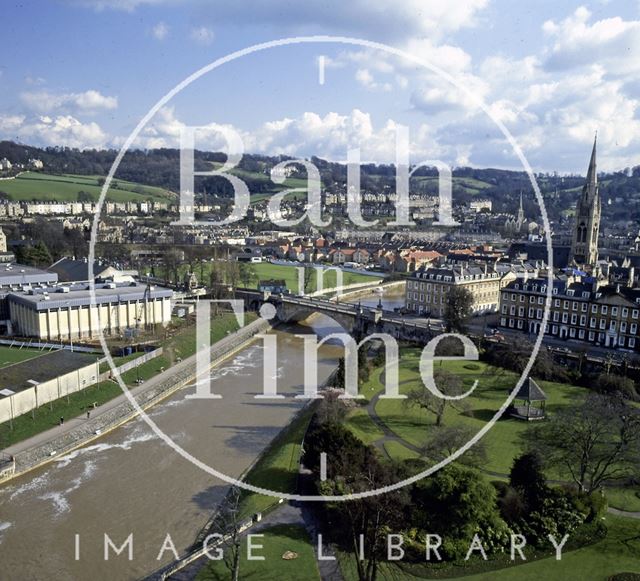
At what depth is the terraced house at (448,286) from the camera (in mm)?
37344

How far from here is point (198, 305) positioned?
38.9 meters

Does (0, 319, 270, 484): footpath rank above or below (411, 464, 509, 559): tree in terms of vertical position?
below

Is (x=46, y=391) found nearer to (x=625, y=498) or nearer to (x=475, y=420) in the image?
(x=475, y=420)

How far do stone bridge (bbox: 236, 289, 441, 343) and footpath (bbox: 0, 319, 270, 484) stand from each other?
32.9ft

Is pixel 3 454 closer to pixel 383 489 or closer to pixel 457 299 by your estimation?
pixel 383 489

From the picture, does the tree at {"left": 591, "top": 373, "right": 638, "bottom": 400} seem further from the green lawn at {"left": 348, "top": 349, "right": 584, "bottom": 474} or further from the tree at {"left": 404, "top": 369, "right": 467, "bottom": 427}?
the tree at {"left": 404, "top": 369, "right": 467, "bottom": 427}

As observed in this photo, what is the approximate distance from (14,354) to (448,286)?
83.2 feet

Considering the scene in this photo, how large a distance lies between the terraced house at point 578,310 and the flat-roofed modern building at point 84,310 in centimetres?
2062

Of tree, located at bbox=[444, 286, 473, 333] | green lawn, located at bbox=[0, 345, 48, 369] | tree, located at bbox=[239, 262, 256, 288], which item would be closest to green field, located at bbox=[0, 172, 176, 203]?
tree, located at bbox=[239, 262, 256, 288]

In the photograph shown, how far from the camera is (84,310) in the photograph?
29656 mm

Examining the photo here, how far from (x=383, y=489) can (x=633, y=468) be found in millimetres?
7438

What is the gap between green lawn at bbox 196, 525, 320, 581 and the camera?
11.3 m

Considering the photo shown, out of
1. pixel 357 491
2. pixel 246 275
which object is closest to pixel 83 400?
pixel 357 491

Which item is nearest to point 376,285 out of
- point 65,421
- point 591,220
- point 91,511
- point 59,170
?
point 591,220
